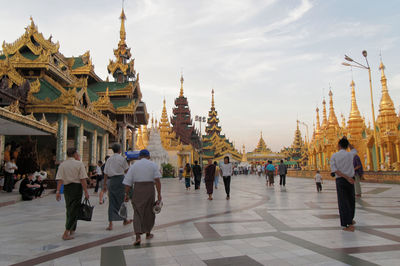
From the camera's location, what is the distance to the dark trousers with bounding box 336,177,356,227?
5406 millimetres

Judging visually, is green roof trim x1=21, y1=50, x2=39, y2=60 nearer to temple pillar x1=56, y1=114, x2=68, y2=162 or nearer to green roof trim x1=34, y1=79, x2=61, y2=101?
green roof trim x1=34, y1=79, x2=61, y2=101

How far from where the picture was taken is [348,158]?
18.7ft

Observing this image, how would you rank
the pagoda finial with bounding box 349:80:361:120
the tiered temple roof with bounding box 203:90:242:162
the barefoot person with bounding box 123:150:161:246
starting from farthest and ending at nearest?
1. the tiered temple roof with bounding box 203:90:242:162
2. the pagoda finial with bounding box 349:80:361:120
3. the barefoot person with bounding box 123:150:161:246

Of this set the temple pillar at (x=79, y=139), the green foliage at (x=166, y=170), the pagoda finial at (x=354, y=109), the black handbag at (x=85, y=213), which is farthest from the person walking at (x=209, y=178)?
the pagoda finial at (x=354, y=109)

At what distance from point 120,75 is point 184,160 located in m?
17.7

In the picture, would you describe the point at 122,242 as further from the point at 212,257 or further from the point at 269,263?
the point at 269,263

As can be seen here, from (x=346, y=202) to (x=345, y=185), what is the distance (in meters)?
0.31

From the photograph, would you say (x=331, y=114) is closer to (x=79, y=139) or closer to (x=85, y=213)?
(x=79, y=139)

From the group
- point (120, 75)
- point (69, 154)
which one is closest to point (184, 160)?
point (120, 75)

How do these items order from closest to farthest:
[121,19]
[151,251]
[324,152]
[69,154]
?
[151,251] < [69,154] < [121,19] < [324,152]

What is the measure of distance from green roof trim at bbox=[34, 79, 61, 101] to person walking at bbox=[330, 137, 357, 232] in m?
12.9

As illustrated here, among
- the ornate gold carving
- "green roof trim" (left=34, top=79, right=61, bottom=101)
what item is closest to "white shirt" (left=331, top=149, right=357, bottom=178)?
the ornate gold carving

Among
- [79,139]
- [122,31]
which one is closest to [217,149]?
[122,31]

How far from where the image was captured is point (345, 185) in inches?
222
